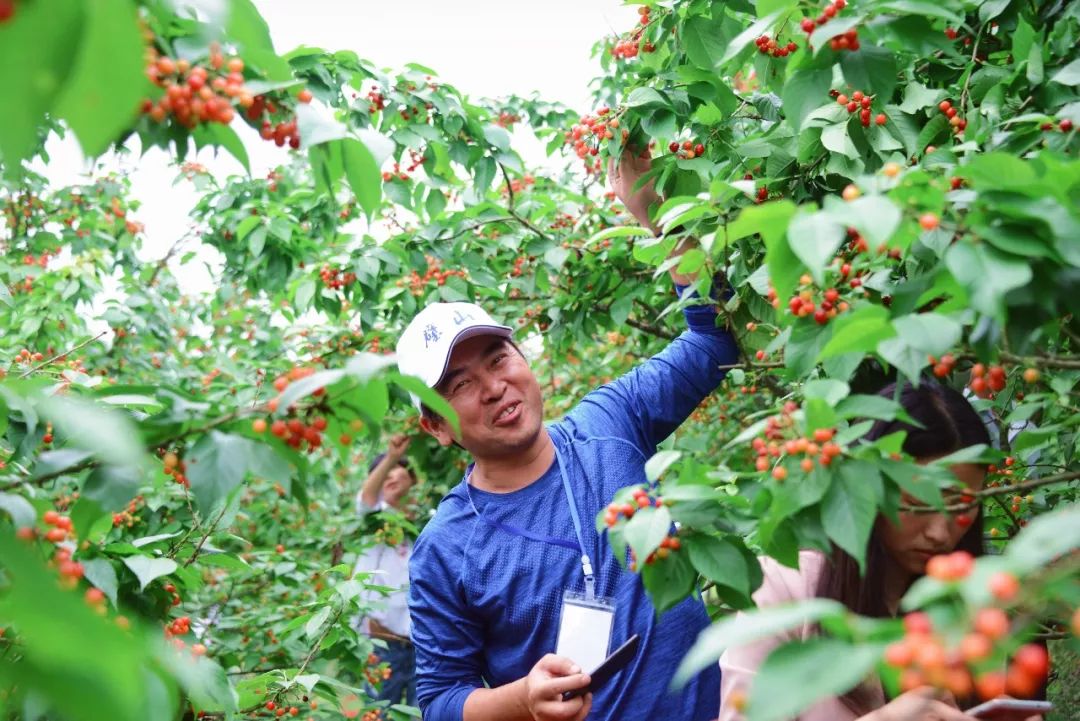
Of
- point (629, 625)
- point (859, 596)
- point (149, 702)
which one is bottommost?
point (629, 625)

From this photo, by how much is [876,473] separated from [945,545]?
63cm

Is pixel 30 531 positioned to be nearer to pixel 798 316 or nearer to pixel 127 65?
pixel 127 65

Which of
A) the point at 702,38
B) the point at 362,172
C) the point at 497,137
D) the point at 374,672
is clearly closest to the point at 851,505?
the point at 362,172

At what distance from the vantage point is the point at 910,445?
6.84 feet

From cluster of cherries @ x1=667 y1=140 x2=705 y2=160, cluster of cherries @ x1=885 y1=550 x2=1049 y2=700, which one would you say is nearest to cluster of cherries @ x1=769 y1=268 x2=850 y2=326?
cluster of cherries @ x1=667 y1=140 x2=705 y2=160

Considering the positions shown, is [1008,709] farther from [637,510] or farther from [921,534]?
[637,510]

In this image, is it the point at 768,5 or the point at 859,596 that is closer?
the point at 768,5

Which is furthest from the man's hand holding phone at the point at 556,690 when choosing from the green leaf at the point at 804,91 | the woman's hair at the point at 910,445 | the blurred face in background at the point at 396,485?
the blurred face in background at the point at 396,485

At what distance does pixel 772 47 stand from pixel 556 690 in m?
1.63

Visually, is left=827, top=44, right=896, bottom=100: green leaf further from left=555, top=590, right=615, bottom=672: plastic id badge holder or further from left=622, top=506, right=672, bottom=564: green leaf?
left=555, top=590, right=615, bottom=672: plastic id badge holder

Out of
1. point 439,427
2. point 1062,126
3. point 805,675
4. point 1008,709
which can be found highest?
point 1062,126

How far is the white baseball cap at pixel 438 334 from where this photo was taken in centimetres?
287

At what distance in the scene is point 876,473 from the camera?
1528 mm

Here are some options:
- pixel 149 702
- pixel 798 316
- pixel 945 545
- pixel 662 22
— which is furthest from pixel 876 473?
pixel 662 22
